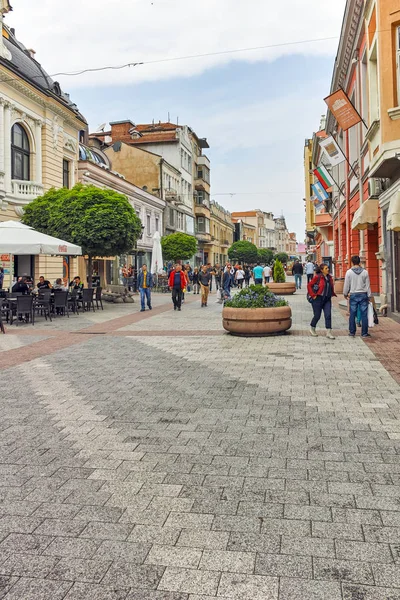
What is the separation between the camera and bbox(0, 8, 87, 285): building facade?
78.4ft

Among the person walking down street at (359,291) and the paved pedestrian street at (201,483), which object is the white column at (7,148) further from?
the paved pedestrian street at (201,483)

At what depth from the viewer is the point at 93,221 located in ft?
65.9

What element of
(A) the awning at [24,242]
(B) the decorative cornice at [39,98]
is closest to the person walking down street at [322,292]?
(A) the awning at [24,242]

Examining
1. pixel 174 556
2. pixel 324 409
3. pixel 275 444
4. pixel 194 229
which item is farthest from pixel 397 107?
pixel 194 229

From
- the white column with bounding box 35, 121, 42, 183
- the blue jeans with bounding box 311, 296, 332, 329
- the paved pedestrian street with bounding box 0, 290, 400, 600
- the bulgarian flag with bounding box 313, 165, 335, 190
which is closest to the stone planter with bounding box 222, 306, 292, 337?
the blue jeans with bounding box 311, 296, 332, 329

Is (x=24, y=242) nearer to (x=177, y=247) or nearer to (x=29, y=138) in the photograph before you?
(x=29, y=138)

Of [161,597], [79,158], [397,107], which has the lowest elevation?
[161,597]

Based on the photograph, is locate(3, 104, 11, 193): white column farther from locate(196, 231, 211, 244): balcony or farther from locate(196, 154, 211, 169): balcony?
locate(196, 154, 211, 169): balcony

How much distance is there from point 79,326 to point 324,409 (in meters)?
10.2

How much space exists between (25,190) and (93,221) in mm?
6974

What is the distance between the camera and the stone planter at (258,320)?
1173 cm

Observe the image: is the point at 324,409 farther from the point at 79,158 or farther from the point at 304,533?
the point at 79,158

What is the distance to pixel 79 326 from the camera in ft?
48.6

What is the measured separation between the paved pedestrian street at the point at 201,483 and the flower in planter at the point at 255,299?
3753 millimetres
